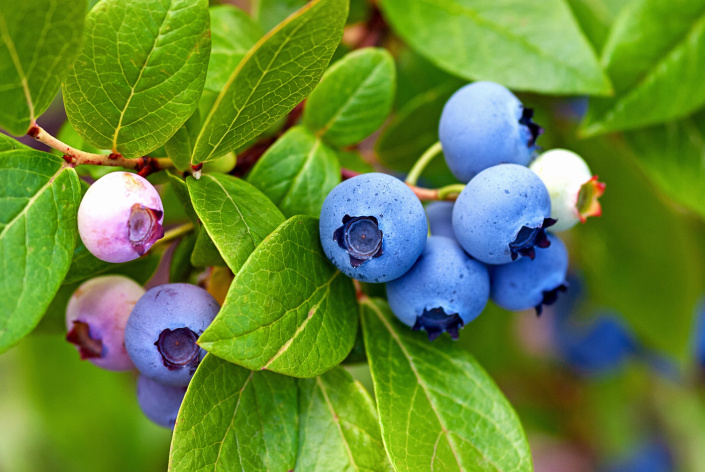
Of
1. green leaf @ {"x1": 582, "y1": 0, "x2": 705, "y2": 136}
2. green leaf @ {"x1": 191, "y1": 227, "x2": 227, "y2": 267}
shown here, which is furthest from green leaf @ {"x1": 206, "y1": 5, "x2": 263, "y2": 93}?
green leaf @ {"x1": 582, "y1": 0, "x2": 705, "y2": 136}

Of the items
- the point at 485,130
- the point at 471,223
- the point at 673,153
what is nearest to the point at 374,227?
the point at 471,223

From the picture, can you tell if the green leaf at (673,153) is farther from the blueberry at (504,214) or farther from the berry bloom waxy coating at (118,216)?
the berry bloom waxy coating at (118,216)

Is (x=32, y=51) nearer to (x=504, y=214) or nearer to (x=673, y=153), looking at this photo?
(x=504, y=214)

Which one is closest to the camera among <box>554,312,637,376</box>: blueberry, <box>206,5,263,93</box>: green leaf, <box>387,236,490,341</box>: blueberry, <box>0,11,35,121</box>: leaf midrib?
<box>0,11,35,121</box>: leaf midrib

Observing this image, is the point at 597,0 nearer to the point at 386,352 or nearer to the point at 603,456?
the point at 386,352

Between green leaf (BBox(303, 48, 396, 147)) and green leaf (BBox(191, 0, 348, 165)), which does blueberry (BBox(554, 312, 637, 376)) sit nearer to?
green leaf (BBox(303, 48, 396, 147))

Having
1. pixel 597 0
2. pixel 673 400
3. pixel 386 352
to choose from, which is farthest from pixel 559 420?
pixel 386 352
